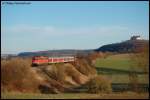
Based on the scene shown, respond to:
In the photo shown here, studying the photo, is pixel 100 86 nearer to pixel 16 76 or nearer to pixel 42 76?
pixel 16 76

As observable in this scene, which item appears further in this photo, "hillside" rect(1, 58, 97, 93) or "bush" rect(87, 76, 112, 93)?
"bush" rect(87, 76, 112, 93)

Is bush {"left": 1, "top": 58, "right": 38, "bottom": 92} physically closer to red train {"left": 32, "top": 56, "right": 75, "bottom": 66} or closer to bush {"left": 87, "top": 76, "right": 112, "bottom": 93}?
bush {"left": 87, "top": 76, "right": 112, "bottom": 93}

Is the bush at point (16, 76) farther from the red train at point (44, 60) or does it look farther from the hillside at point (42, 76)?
the red train at point (44, 60)

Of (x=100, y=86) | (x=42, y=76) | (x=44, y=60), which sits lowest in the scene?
(x=100, y=86)

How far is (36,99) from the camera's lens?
1952 centimetres

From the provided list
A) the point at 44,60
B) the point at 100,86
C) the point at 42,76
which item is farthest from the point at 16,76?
the point at 44,60

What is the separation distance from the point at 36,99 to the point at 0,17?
671 cm

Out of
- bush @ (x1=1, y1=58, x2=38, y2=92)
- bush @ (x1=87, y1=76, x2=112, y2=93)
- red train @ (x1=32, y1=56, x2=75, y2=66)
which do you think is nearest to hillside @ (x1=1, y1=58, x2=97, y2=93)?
bush @ (x1=1, y1=58, x2=38, y2=92)

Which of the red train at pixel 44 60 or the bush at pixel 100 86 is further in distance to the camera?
the red train at pixel 44 60

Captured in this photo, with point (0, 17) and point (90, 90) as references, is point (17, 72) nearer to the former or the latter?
point (90, 90)

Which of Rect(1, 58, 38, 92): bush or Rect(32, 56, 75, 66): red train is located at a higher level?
Rect(32, 56, 75, 66): red train

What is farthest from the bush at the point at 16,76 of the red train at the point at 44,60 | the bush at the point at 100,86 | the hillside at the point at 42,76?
the red train at the point at 44,60

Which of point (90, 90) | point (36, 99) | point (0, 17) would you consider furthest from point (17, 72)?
point (36, 99)

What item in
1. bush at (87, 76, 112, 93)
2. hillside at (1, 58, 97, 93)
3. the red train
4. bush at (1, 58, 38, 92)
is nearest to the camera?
bush at (1, 58, 38, 92)
